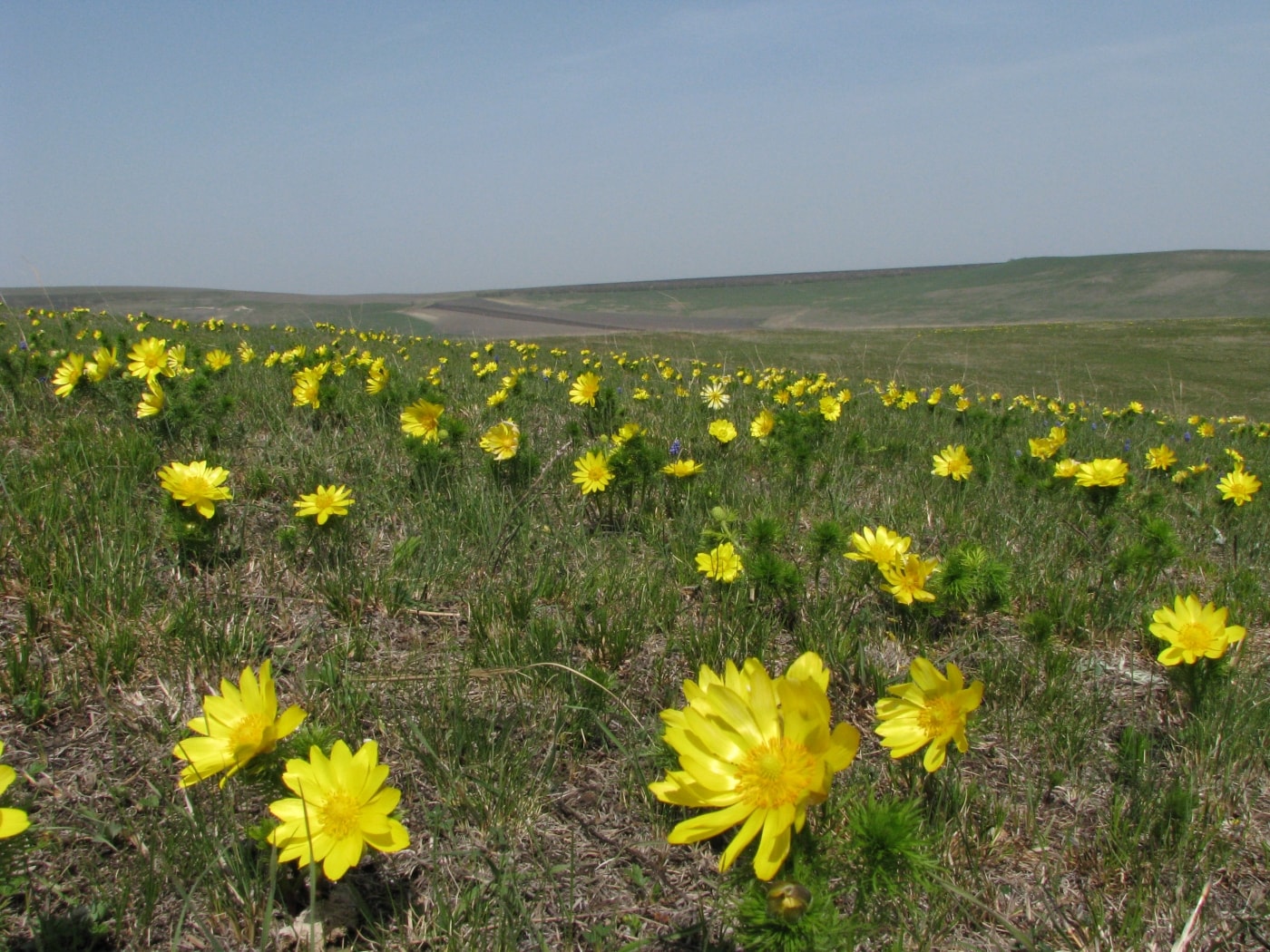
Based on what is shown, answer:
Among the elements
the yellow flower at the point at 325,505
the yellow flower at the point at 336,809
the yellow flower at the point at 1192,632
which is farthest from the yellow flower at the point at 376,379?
the yellow flower at the point at 1192,632

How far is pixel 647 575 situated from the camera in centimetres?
286

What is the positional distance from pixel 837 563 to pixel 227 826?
7.77 feet

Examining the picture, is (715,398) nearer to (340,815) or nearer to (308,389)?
(308,389)

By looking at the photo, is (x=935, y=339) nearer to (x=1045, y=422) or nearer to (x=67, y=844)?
(x=1045, y=422)

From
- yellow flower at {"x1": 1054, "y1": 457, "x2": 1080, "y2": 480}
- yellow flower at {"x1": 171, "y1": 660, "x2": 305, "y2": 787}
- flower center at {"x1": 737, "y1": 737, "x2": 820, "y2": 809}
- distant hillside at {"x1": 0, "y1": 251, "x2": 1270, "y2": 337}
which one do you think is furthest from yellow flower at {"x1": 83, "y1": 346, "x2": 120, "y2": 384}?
distant hillside at {"x1": 0, "y1": 251, "x2": 1270, "y2": 337}

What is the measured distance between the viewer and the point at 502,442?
384 cm

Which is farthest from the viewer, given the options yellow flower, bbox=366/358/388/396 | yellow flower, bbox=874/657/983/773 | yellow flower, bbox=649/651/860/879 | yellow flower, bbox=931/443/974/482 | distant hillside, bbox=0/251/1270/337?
distant hillside, bbox=0/251/1270/337

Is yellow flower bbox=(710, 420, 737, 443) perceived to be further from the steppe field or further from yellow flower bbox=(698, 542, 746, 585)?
yellow flower bbox=(698, 542, 746, 585)

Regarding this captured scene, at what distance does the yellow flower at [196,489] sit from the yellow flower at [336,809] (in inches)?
59.1

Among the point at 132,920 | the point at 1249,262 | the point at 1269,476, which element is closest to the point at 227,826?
the point at 132,920

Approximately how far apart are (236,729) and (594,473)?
223 cm

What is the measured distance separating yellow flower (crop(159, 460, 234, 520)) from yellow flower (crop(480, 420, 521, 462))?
1.37 m

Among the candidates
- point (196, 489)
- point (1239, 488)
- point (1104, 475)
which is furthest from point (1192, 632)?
point (196, 489)

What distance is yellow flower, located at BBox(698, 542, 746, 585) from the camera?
275 centimetres
